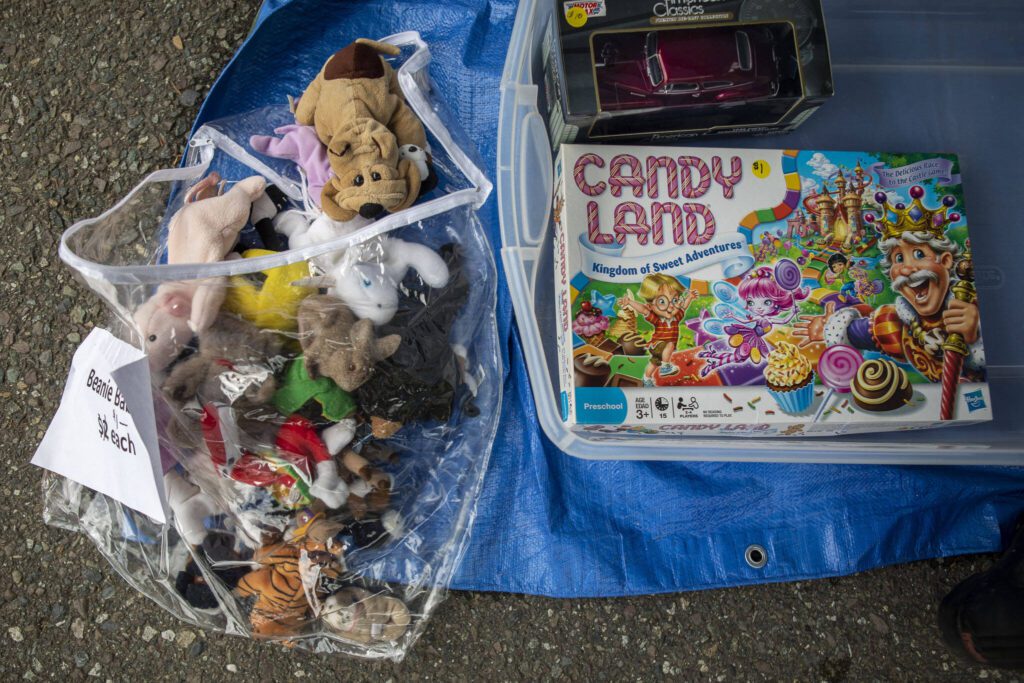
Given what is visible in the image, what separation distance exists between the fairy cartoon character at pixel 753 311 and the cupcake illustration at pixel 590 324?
100 mm

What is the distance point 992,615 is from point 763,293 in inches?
18.1

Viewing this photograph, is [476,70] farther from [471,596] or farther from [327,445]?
[471,596]

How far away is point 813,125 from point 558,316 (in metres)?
0.41

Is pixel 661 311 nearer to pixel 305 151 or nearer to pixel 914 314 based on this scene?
pixel 914 314

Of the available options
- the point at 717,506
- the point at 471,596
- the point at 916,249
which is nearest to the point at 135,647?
the point at 471,596

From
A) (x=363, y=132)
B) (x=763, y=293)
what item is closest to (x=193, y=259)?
(x=363, y=132)

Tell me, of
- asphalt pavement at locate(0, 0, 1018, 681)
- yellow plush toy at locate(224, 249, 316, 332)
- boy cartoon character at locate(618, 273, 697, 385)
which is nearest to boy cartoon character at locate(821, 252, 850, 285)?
boy cartoon character at locate(618, 273, 697, 385)

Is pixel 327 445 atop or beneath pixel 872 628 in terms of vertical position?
atop

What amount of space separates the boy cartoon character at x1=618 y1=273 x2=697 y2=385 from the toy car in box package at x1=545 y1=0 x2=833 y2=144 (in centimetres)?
18

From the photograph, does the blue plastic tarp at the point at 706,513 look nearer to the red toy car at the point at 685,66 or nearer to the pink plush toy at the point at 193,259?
the red toy car at the point at 685,66

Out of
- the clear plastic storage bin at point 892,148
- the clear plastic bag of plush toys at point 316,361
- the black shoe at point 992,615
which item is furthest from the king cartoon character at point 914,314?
the clear plastic bag of plush toys at point 316,361

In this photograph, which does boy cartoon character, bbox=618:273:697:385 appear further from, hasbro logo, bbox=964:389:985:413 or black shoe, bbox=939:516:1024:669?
black shoe, bbox=939:516:1024:669

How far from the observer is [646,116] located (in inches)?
30.5

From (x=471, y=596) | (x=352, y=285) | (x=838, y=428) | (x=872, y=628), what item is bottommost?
(x=872, y=628)
